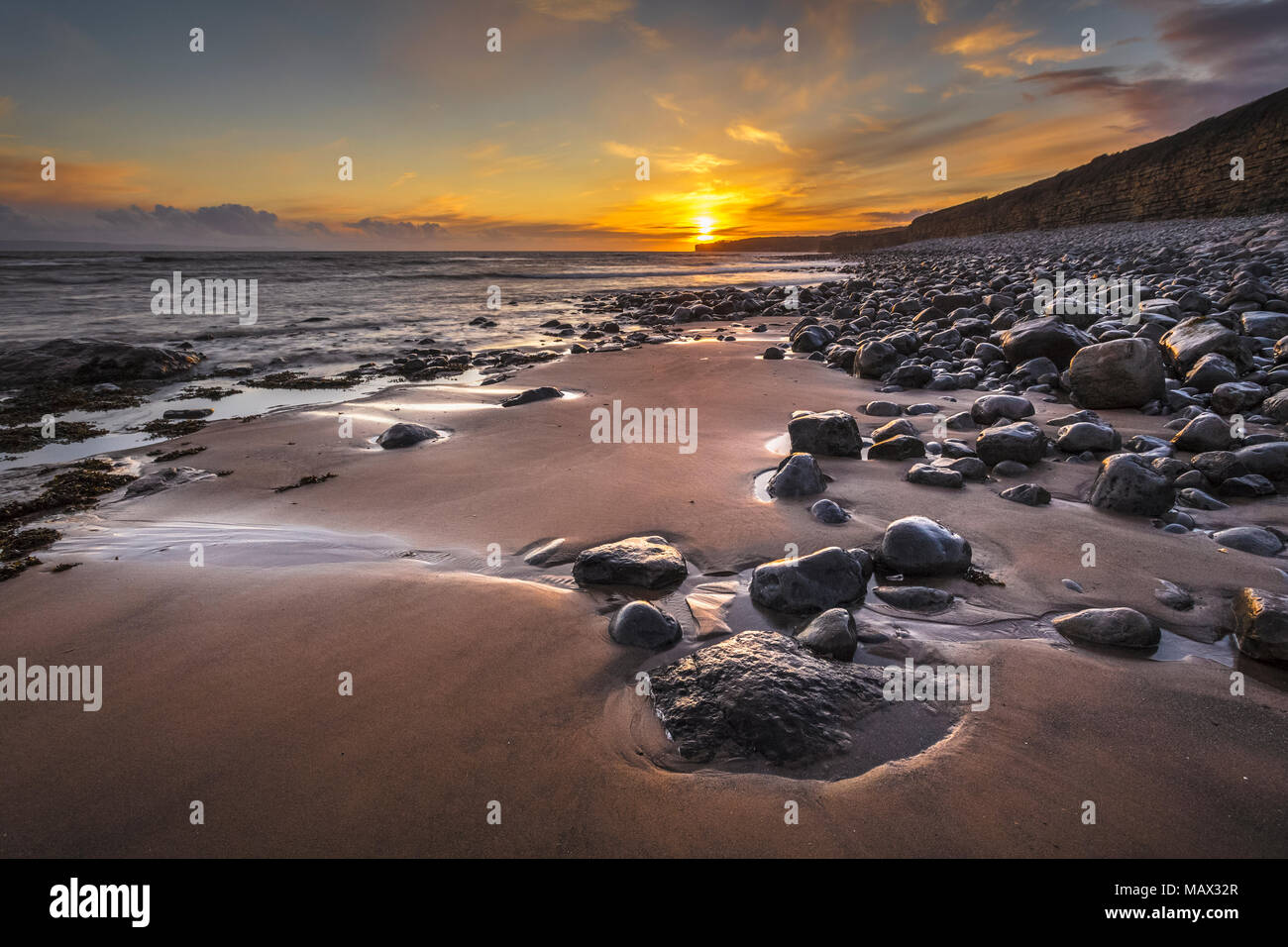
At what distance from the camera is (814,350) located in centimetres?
876

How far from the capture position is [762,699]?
1.68 meters

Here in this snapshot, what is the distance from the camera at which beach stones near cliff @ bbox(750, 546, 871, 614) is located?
89.2 inches

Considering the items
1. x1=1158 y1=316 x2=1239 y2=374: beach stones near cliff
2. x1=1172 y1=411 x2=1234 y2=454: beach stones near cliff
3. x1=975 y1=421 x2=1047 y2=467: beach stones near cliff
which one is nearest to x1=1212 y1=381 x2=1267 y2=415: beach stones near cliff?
x1=1158 y1=316 x2=1239 y2=374: beach stones near cliff

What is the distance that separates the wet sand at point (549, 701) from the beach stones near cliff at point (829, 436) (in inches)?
18.5

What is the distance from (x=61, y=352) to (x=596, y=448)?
8.77 m

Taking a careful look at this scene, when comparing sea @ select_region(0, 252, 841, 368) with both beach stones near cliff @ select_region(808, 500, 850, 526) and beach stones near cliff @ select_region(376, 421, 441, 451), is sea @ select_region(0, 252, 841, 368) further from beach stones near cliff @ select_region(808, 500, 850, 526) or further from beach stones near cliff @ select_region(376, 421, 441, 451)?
beach stones near cliff @ select_region(808, 500, 850, 526)

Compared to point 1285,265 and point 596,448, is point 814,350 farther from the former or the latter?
point 1285,265

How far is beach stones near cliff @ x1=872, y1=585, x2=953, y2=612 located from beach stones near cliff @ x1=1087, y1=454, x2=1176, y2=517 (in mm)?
1393

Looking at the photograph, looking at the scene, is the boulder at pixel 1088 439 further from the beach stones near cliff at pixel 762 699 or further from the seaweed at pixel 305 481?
the seaweed at pixel 305 481

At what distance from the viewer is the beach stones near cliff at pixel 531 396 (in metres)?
5.98

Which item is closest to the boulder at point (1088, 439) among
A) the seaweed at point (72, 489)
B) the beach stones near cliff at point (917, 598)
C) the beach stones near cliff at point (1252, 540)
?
the beach stones near cliff at point (1252, 540)

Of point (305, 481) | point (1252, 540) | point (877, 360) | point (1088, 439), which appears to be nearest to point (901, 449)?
point (1088, 439)

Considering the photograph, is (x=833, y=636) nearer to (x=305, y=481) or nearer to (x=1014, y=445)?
(x=1014, y=445)
